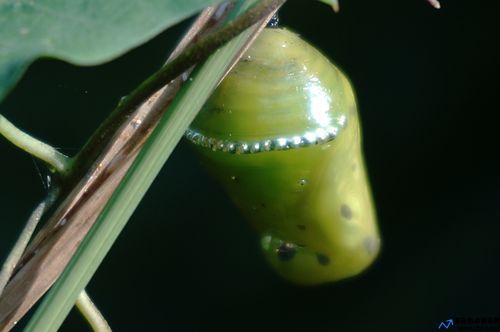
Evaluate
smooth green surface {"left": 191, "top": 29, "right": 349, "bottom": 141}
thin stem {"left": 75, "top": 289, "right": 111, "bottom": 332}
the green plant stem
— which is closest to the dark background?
smooth green surface {"left": 191, "top": 29, "right": 349, "bottom": 141}

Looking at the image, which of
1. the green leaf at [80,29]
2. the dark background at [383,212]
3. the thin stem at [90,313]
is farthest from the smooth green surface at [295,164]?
the green leaf at [80,29]

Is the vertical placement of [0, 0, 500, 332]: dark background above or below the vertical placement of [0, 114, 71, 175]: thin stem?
above

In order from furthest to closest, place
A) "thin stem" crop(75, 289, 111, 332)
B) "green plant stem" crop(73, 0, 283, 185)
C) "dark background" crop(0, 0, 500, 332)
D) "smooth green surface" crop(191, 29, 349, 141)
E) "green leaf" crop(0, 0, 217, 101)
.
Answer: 1. "dark background" crop(0, 0, 500, 332)
2. "smooth green surface" crop(191, 29, 349, 141)
3. "thin stem" crop(75, 289, 111, 332)
4. "green plant stem" crop(73, 0, 283, 185)
5. "green leaf" crop(0, 0, 217, 101)

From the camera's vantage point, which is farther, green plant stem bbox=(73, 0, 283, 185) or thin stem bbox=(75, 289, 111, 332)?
thin stem bbox=(75, 289, 111, 332)

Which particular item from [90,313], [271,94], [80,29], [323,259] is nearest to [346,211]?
[323,259]

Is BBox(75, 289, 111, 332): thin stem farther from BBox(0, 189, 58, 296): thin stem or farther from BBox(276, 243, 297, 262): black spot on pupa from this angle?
BBox(276, 243, 297, 262): black spot on pupa

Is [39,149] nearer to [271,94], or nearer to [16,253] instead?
[16,253]
